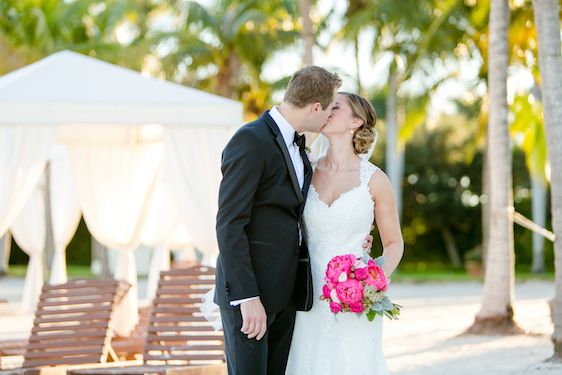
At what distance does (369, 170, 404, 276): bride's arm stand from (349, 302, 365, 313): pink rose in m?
0.27

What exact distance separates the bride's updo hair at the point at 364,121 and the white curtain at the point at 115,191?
733cm

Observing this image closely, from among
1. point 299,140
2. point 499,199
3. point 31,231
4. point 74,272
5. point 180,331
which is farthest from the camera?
point 74,272

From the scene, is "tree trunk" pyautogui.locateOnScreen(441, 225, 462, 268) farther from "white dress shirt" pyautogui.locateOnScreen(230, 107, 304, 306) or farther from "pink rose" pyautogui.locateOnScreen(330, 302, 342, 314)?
"white dress shirt" pyautogui.locateOnScreen(230, 107, 304, 306)

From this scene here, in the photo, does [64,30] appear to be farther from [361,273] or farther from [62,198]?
[361,273]

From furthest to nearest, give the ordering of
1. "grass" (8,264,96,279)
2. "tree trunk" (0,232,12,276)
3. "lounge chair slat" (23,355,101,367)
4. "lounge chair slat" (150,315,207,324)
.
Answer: "grass" (8,264,96,279) → "tree trunk" (0,232,12,276) → "lounge chair slat" (150,315,207,324) → "lounge chair slat" (23,355,101,367)

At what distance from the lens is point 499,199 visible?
11391 mm

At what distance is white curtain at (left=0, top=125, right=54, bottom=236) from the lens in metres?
10.0

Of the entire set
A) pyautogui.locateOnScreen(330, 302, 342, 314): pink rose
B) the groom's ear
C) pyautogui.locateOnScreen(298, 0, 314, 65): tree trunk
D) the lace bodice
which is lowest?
pyautogui.locateOnScreen(330, 302, 342, 314): pink rose

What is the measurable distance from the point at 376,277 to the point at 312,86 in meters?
0.84

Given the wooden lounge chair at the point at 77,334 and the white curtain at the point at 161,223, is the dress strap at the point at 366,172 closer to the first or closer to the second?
the wooden lounge chair at the point at 77,334

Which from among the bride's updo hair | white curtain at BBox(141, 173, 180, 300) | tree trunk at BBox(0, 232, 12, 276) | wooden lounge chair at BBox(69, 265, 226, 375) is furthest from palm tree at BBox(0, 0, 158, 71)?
the bride's updo hair

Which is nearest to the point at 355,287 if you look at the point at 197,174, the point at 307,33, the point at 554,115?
the point at 554,115

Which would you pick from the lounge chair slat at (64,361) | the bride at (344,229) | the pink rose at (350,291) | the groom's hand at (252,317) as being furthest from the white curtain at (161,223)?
the groom's hand at (252,317)

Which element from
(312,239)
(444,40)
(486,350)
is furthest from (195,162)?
(444,40)
